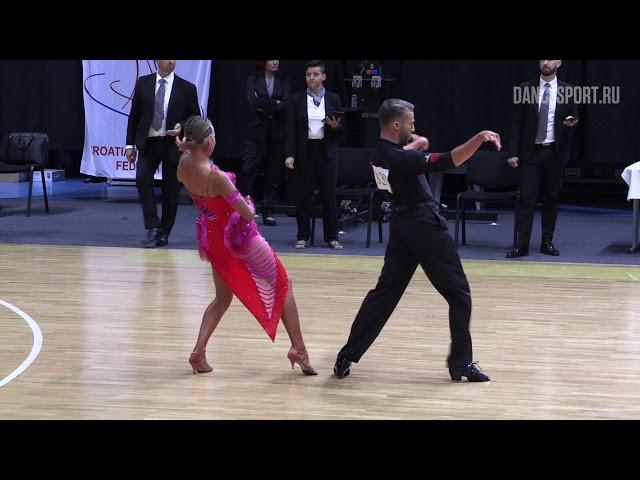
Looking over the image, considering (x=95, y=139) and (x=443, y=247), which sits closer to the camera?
(x=443, y=247)

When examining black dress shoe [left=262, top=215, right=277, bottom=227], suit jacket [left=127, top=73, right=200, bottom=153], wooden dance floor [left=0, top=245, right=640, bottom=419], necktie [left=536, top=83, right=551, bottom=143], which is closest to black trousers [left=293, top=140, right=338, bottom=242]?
wooden dance floor [left=0, top=245, right=640, bottom=419]

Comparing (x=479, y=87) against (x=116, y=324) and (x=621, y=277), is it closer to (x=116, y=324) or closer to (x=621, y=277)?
(x=621, y=277)

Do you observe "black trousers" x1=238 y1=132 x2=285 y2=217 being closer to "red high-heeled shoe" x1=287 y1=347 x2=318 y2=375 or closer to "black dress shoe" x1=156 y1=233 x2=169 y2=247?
"black dress shoe" x1=156 y1=233 x2=169 y2=247

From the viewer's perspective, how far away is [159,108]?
1105 centimetres

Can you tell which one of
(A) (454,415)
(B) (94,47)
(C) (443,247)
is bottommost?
(A) (454,415)

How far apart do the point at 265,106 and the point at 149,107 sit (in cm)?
199

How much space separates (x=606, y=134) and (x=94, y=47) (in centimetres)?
898

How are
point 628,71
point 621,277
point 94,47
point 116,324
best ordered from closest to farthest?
1. point 94,47
2. point 116,324
3. point 621,277
4. point 628,71

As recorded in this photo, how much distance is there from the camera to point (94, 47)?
236 inches

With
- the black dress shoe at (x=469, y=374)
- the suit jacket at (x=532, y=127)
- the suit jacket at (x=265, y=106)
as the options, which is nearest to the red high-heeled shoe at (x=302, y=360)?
the black dress shoe at (x=469, y=374)

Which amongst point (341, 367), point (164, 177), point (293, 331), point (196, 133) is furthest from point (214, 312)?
point (164, 177)

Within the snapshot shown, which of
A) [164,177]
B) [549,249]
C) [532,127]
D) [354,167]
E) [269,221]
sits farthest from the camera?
[269,221]

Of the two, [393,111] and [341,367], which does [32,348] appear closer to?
[341,367]

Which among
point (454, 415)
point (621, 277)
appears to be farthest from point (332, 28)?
point (621, 277)
